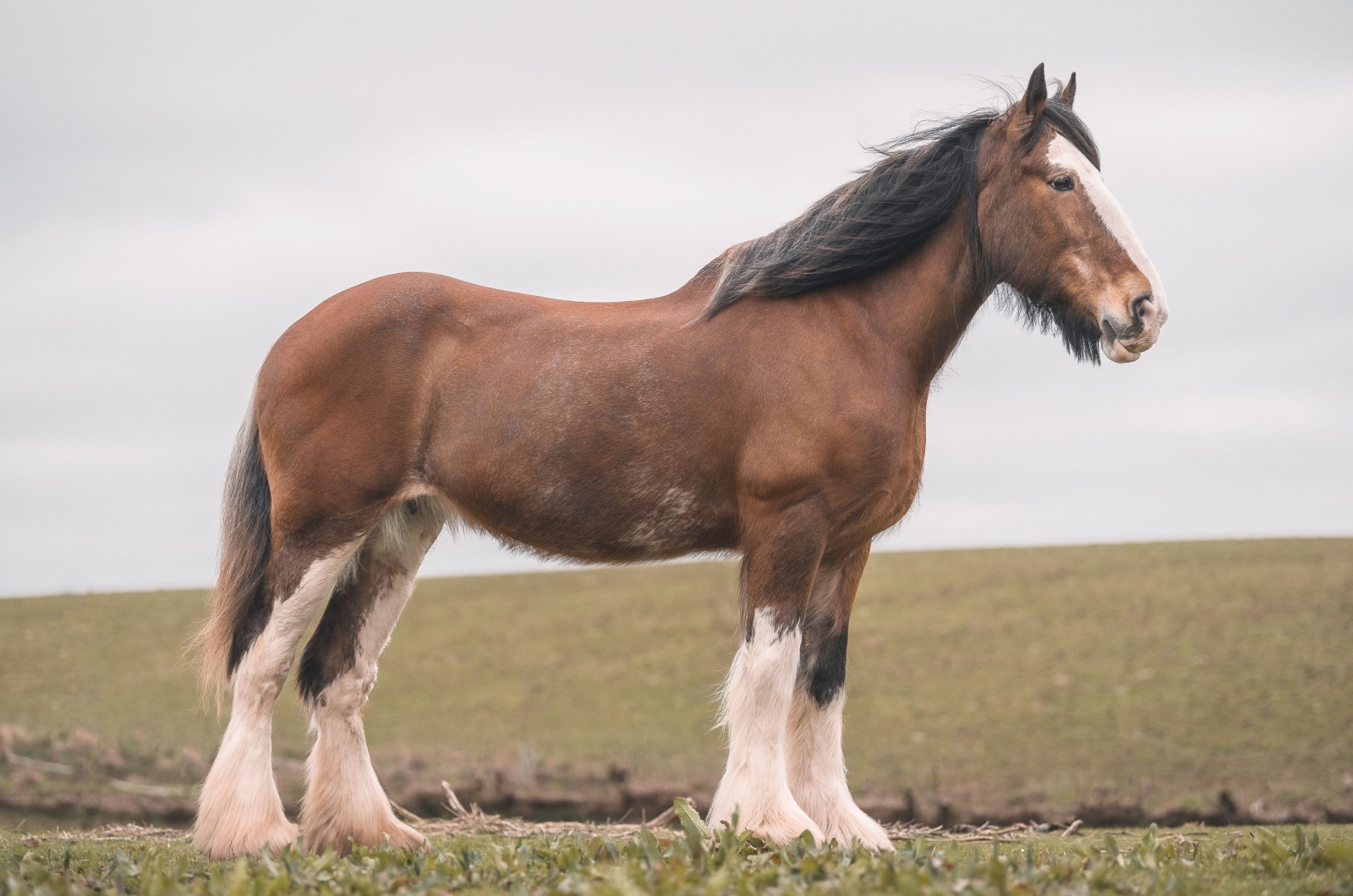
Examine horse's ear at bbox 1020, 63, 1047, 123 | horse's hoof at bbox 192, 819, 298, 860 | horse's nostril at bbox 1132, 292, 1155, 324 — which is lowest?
horse's hoof at bbox 192, 819, 298, 860

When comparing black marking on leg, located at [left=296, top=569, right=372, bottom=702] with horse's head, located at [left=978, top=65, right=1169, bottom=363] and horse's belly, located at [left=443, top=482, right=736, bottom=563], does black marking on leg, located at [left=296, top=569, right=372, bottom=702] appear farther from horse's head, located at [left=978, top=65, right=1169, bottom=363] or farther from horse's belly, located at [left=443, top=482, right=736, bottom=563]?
horse's head, located at [left=978, top=65, right=1169, bottom=363]

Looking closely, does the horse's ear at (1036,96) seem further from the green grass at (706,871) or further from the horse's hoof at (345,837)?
the horse's hoof at (345,837)

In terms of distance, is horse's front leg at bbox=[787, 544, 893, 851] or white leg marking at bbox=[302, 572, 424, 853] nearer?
horse's front leg at bbox=[787, 544, 893, 851]

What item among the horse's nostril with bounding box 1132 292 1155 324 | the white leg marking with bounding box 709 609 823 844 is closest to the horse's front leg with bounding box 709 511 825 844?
the white leg marking with bounding box 709 609 823 844

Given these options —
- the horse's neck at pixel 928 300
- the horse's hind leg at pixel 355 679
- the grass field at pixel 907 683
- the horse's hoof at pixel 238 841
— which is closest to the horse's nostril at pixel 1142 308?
the horse's neck at pixel 928 300

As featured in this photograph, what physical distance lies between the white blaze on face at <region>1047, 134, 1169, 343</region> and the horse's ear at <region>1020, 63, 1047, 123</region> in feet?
0.60

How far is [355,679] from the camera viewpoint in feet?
23.4

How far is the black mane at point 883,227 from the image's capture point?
6.73 m

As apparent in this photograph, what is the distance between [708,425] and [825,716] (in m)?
1.95

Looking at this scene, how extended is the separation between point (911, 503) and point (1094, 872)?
2638 mm

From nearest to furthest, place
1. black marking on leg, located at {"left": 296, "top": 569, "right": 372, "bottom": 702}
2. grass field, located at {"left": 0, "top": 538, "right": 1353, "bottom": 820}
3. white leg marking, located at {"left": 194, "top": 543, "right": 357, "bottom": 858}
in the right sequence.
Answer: white leg marking, located at {"left": 194, "top": 543, "right": 357, "bottom": 858} → black marking on leg, located at {"left": 296, "top": 569, "right": 372, "bottom": 702} → grass field, located at {"left": 0, "top": 538, "right": 1353, "bottom": 820}

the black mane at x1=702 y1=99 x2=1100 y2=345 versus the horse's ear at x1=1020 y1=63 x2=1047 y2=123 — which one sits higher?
the horse's ear at x1=1020 y1=63 x2=1047 y2=123

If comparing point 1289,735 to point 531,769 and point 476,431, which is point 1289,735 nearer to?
point 531,769

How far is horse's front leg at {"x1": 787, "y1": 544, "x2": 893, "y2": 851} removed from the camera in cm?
670
